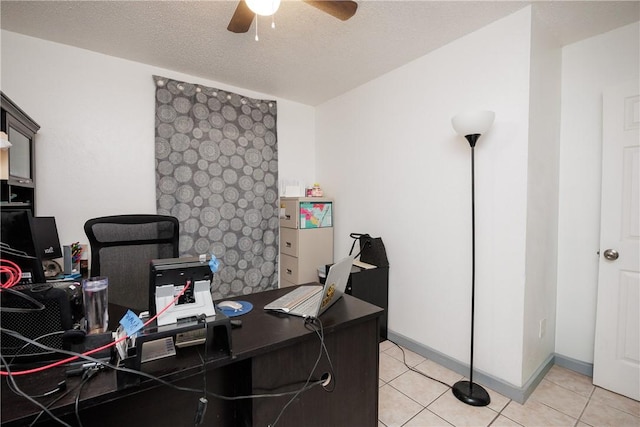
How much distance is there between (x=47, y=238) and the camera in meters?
1.99

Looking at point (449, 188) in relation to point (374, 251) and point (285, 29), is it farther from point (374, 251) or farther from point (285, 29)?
point (285, 29)

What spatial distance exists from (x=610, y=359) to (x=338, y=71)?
3148mm

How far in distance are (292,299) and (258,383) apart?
1.44ft

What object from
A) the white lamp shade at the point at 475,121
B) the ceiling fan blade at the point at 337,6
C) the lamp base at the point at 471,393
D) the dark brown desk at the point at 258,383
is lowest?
the lamp base at the point at 471,393

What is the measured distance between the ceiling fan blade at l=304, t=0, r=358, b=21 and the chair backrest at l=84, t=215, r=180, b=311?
1563 mm

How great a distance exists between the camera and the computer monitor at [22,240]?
3.31ft

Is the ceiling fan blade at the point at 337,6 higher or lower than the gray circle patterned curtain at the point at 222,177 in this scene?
higher

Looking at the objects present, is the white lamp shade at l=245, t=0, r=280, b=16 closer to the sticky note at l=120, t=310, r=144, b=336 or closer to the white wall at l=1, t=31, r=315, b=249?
the sticky note at l=120, t=310, r=144, b=336

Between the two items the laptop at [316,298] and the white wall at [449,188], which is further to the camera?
the white wall at [449,188]

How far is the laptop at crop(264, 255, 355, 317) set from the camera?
121 cm

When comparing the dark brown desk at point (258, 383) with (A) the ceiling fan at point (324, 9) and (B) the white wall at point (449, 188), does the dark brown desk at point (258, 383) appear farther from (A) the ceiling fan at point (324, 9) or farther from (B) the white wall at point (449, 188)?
(A) the ceiling fan at point (324, 9)

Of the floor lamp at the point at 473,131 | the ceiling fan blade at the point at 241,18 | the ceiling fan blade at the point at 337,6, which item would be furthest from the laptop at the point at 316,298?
the ceiling fan blade at the point at 241,18

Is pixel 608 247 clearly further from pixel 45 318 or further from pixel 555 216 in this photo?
pixel 45 318

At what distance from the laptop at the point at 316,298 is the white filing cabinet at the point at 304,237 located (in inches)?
64.0
